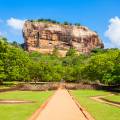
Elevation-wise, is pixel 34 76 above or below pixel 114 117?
above

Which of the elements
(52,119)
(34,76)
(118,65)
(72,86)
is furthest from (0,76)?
(52,119)

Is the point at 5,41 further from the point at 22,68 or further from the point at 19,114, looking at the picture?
the point at 19,114

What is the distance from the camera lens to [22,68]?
86.1 meters

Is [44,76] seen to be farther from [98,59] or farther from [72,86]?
[72,86]

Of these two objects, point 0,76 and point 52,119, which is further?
point 0,76

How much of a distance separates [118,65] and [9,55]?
2468cm

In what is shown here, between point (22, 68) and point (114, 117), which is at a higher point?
point (22, 68)

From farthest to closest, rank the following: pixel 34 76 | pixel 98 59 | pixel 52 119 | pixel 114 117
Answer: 1. pixel 34 76
2. pixel 98 59
3. pixel 114 117
4. pixel 52 119

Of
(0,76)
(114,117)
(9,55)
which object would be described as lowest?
(114,117)

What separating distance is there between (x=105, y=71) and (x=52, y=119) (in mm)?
65606

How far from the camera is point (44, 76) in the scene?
12019 centimetres

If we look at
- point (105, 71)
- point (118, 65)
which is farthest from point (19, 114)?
point (105, 71)

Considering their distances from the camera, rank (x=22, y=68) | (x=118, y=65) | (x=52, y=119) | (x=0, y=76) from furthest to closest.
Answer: (x=22, y=68) → (x=118, y=65) → (x=0, y=76) → (x=52, y=119)

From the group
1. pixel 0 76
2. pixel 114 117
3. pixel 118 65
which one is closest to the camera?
pixel 114 117
